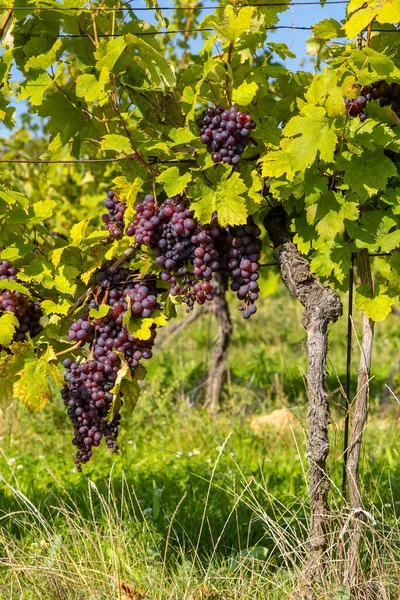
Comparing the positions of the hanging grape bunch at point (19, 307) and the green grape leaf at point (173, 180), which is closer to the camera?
the green grape leaf at point (173, 180)

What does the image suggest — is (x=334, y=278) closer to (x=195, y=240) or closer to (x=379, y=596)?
(x=195, y=240)

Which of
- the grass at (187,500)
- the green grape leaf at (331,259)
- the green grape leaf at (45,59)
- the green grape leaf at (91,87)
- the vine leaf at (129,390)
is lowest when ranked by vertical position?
the grass at (187,500)

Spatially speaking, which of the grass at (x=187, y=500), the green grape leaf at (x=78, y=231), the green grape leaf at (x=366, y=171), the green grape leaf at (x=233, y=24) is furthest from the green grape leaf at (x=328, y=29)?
the grass at (x=187, y=500)

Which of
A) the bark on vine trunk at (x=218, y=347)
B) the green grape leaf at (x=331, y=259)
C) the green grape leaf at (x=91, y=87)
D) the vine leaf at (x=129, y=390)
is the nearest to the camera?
the green grape leaf at (x=91, y=87)

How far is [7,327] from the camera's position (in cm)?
258

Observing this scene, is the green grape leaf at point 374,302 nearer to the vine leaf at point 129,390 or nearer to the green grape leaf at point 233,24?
the vine leaf at point 129,390

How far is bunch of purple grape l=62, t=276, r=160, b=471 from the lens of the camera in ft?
8.39

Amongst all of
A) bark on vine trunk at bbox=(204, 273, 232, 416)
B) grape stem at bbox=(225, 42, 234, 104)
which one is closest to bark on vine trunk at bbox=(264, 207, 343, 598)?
grape stem at bbox=(225, 42, 234, 104)

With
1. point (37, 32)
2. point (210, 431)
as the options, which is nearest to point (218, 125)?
point (37, 32)

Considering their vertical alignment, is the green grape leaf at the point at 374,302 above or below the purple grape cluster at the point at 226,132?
below

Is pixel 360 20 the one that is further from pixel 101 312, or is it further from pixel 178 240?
pixel 101 312

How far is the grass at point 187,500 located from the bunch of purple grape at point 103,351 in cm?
27

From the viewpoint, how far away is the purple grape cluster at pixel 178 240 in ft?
7.98

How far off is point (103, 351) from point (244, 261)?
0.57 metres
